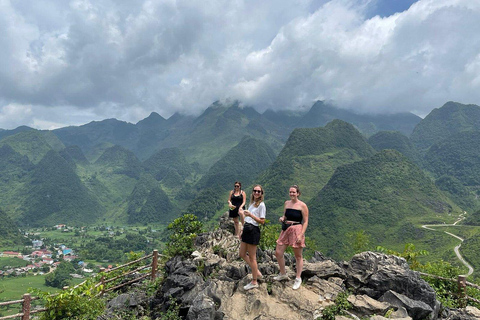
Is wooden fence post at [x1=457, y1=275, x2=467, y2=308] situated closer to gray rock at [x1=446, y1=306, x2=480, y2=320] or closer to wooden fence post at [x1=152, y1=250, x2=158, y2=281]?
gray rock at [x1=446, y1=306, x2=480, y2=320]

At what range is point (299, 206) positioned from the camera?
20.8 ft

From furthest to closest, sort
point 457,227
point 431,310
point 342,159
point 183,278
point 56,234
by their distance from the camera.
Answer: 1. point 56,234
2. point 342,159
3. point 457,227
4. point 183,278
5. point 431,310

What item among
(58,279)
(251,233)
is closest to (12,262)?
(58,279)

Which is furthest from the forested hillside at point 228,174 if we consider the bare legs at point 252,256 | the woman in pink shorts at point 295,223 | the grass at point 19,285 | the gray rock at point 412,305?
the gray rock at point 412,305

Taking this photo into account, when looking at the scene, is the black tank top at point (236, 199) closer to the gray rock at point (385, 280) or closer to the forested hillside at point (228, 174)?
the gray rock at point (385, 280)

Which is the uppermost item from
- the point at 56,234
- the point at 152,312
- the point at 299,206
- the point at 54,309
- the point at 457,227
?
the point at 299,206

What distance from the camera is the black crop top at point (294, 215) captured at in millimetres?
6320

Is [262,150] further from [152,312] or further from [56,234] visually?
[152,312]

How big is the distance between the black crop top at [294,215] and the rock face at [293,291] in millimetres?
1730

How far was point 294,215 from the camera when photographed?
20.8 ft

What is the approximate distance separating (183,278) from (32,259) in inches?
3711

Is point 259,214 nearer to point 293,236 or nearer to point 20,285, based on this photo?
point 293,236

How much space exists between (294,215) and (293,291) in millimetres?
1868

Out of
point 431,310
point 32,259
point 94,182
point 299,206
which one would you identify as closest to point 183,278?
point 299,206
